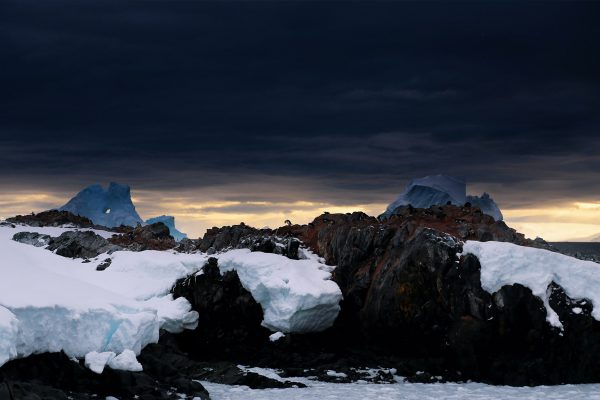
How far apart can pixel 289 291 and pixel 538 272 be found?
478 inches

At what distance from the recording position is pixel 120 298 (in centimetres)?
2981

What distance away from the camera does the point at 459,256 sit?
3453 cm

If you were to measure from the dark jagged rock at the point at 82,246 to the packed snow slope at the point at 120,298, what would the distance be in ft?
6.11

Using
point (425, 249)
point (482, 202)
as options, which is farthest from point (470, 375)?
point (482, 202)

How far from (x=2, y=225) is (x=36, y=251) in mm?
37595

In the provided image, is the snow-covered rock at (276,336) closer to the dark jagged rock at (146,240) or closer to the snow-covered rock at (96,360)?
the snow-covered rock at (96,360)

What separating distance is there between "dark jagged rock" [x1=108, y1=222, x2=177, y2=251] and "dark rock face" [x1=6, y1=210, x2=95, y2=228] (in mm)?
13716

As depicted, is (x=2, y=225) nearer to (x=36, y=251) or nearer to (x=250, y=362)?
(x=36, y=251)

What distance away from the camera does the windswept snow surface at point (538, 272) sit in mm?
32594

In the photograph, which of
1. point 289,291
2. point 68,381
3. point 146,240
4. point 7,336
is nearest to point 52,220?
point 146,240

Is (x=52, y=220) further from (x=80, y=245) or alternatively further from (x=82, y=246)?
(x=82, y=246)

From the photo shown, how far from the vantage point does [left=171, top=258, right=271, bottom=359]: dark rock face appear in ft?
124

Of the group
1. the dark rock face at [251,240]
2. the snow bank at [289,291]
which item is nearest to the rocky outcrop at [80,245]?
the dark rock face at [251,240]

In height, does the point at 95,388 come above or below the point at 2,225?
below
